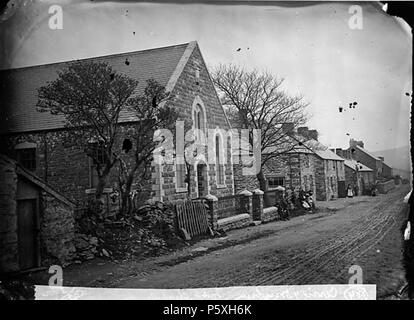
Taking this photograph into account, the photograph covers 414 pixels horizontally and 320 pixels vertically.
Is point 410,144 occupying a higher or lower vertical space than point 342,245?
higher

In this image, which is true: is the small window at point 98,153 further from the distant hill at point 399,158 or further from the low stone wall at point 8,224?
the distant hill at point 399,158

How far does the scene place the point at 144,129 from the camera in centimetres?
295

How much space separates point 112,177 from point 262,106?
1268 mm

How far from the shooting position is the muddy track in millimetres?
2973

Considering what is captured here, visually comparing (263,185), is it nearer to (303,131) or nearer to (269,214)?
(269,214)

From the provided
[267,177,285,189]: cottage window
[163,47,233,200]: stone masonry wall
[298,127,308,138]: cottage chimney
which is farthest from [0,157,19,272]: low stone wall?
[298,127,308,138]: cottage chimney

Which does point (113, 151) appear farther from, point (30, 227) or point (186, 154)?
point (30, 227)

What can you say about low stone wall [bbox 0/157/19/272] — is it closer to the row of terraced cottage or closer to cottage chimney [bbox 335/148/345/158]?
the row of terraced cottage

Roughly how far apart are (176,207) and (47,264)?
3.24 ft

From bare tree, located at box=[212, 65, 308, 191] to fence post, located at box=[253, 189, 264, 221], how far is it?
2.1 inches

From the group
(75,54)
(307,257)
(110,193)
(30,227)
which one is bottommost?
(307,257)

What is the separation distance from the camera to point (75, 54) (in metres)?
2.96

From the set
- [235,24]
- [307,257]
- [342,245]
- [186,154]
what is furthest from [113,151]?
[342,245]

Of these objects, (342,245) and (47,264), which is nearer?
(47,264)
